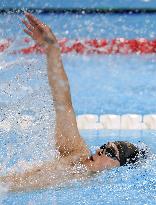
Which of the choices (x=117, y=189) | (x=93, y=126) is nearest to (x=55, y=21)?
(x=93, y=126)

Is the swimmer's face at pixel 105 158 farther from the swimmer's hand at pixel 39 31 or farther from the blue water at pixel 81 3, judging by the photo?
the blue water at pixel 81 3

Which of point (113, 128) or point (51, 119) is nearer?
point (51, 119)

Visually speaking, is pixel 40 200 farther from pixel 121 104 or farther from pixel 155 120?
pixel 121 104

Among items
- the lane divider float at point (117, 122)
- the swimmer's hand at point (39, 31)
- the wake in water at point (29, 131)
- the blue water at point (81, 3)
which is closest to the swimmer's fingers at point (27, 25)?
the swimmer's hand at point (39, 31)

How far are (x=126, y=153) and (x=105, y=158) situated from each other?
0.11 m

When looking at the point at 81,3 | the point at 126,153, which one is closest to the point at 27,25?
the point at 126,153

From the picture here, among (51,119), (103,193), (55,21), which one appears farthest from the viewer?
(55,21)

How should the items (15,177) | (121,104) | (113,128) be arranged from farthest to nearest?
(121,104) < (113,128) < (15,177)

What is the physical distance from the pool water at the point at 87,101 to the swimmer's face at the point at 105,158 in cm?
9

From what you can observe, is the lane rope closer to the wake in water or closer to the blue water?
the blue water

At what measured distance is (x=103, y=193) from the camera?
2.18 metres

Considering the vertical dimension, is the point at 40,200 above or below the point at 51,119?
below

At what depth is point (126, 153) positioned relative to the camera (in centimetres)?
216

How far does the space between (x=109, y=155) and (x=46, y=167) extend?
240 mm
